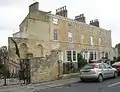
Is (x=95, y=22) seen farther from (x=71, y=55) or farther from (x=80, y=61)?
(x=80, y=61)

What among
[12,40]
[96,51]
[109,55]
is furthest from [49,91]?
[109,55]

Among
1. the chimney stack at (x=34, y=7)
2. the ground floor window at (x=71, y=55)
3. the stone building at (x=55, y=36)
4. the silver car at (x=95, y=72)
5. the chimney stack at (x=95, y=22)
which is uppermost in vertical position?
→ the chimney stack at (x=34, y=7)

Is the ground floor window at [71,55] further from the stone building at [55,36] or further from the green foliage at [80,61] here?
the green foliage at [80,61]

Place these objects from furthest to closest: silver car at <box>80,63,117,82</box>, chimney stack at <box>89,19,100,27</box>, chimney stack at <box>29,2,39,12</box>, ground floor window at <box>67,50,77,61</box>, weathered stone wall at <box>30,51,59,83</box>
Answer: chimney stack at <box>89,19,100,27</box>, ground floor window at <box>67,50,77,61</box>, chimney stack at <box>29,2,39,12</box>, silver car at <box>80,63,117,82</box>, weathered stone wall at <box>30,51,59,83</box>

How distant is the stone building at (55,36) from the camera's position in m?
30.8

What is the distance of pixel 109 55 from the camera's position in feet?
150

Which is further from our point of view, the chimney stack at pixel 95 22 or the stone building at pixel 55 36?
the chimney stack at pixel 95 22

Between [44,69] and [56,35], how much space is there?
14.1 m

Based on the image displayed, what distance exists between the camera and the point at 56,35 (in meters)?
33.5

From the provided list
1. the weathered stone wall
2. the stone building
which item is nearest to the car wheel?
the weathered stone wall

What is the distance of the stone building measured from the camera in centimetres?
3083

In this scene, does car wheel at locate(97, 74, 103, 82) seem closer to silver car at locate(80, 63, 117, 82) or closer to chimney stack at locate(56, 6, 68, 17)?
silver car at locate(80, 63, 117, 82)

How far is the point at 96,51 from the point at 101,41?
112 inches

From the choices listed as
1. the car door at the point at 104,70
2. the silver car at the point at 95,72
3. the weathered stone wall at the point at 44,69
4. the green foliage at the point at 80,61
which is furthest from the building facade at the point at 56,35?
the car door at the point at 104,70
